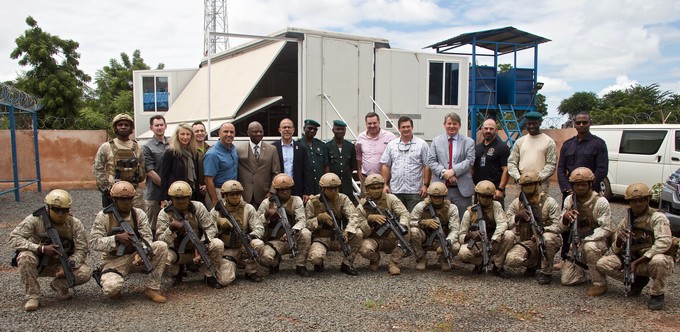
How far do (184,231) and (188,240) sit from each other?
0.39 feet

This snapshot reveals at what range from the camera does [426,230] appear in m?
6.02

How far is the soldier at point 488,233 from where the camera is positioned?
18.5ft

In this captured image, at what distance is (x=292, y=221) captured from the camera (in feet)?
19.6

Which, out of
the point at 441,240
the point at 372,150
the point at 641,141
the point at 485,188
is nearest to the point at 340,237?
the point at 441,240

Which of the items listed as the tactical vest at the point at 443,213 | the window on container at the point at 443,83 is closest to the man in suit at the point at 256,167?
the tactical vest at the point at 443,213

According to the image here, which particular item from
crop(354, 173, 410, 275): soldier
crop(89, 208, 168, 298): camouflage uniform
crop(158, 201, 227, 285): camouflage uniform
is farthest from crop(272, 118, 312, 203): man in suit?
crop(89, 208, 168, 298): camouflage uniform

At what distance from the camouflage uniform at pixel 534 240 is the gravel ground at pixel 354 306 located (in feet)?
0.74

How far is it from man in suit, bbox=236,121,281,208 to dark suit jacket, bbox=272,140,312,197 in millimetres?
142

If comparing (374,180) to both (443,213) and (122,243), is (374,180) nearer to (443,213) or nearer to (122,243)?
(443,213)

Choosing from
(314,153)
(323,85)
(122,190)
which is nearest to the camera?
(122,190)

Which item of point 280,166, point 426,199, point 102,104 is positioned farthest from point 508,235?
point 102,104

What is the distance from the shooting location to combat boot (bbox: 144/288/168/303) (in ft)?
15.6

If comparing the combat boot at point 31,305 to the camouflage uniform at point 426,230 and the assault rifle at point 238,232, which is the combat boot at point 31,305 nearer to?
the assault rifle at point 238,232

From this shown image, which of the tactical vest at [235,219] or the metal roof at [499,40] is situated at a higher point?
the metal roof at [499,40]
